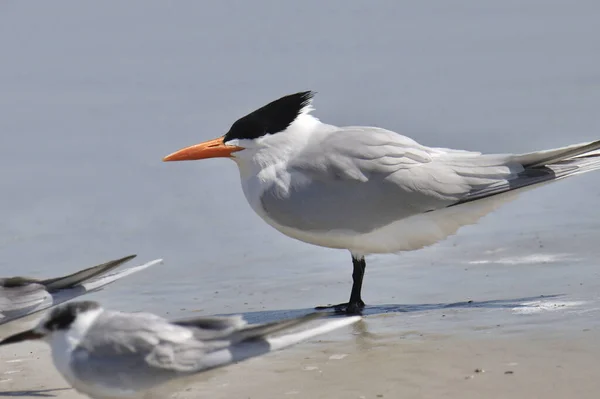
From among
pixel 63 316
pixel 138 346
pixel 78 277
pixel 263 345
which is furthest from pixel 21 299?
pixel 263 345

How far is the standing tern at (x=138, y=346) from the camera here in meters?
4.66

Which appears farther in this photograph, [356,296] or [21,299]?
[356,296]

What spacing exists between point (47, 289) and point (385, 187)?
70.3 inches

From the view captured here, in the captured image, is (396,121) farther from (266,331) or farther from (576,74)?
(266,331)

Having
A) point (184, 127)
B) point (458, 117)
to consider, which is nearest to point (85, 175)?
point (184, 127)

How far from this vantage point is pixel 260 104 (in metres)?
10.4

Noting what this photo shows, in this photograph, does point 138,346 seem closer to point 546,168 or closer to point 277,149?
point 277,149

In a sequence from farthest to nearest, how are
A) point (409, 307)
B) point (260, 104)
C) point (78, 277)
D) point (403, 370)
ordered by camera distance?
point (260, 104), point (409, 307), point (78, 277), point (403, 370)

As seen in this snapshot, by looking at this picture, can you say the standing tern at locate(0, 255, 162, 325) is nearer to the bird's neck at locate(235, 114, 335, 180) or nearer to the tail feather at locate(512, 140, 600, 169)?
the bird's neck at locate(235, 114, 335, 180)

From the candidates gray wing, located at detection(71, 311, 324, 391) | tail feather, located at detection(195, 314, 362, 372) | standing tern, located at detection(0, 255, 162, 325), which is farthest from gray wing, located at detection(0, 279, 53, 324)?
tail feather, located at detection(195, 314, 362, 372)

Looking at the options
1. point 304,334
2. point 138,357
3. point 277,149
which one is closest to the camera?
point 304,334

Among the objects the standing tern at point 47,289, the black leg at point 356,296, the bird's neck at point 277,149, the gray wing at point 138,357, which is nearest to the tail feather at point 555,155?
the black leg at point 356,296

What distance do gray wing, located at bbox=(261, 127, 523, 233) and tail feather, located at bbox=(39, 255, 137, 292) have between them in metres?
1.21

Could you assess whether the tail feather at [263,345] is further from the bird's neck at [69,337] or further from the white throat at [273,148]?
the white throat at [273,148]
